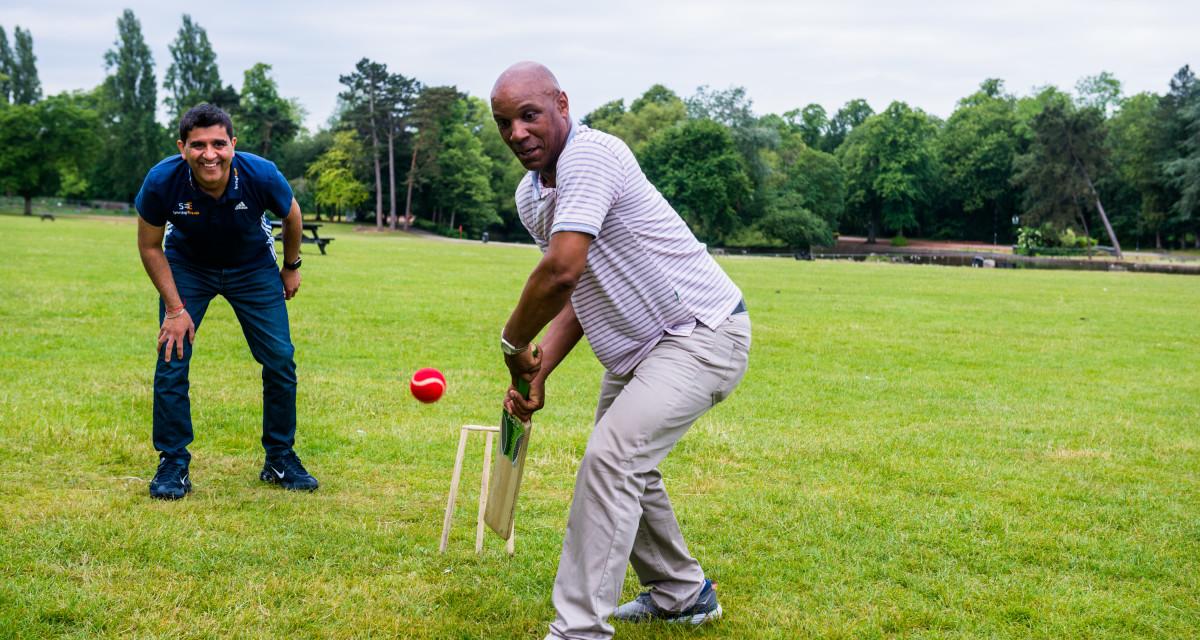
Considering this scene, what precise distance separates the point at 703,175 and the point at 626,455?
82306mm

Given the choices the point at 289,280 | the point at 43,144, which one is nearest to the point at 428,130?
the point at 43,144

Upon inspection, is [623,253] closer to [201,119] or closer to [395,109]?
[201,119]

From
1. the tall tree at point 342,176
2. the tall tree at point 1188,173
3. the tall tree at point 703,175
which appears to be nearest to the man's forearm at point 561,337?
the tall tree at point 703,175

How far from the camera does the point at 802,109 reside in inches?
5335

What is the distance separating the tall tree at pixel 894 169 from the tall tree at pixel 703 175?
19.7 m

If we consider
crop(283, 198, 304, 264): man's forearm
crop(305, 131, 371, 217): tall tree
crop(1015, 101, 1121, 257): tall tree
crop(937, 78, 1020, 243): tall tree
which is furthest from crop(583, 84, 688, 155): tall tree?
crop(283, 198, 304, 264): man's forearm

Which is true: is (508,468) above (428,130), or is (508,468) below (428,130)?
below

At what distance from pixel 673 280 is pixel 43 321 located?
12456mm

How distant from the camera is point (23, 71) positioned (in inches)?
4358

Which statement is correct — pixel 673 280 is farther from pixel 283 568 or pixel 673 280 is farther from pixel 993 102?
pixel 993 102

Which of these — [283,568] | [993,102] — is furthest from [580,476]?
[993,102]

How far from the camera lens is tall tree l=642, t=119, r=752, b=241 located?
277 ft

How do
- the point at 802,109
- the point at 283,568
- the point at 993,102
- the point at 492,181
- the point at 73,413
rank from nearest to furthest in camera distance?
the point at 283,568
the point at 73,413
the point at 492,181
the point at 993,102
the point at 802,109

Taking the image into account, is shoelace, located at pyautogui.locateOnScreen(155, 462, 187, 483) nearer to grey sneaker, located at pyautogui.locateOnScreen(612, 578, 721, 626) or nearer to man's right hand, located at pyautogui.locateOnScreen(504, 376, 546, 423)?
man's right hand, located at pyautogui.locateOnScreen(504, 376, 546, 423)
